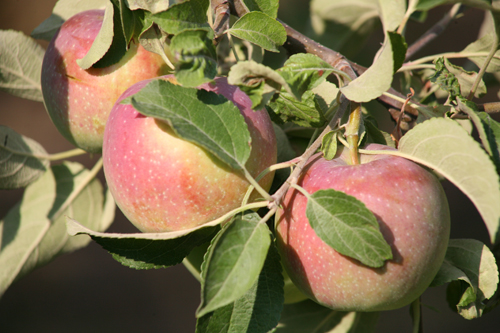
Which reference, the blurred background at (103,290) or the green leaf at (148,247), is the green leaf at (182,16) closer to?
the green leaf at (148,247)

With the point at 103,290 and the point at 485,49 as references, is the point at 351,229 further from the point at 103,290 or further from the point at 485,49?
the point at 103,290

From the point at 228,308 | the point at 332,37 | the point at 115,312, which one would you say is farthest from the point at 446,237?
the point at 115,312

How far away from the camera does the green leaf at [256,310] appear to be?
39 centimetres

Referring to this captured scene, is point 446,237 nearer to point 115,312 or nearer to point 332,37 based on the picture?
point 332,37

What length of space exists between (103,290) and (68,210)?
4.54 feet

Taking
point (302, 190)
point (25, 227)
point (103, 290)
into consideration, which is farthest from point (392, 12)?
point (103, 290)

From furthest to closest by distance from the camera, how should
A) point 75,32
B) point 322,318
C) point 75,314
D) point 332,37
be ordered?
point 75,314
point 332,37
point 322,318
point 75,32

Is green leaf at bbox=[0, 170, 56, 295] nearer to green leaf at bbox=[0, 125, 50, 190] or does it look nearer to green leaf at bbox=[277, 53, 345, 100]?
green leaf at bbox=[0, 125, 50, 190]

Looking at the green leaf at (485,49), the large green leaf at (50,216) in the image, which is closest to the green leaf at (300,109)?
the green leaf at (485,49)

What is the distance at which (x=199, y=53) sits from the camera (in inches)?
13.9

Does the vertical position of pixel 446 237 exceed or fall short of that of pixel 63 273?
it exceeds it

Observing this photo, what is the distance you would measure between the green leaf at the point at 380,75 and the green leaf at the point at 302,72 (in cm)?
3

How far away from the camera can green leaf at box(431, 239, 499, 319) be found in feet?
1.53

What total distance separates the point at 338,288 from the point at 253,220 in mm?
113
